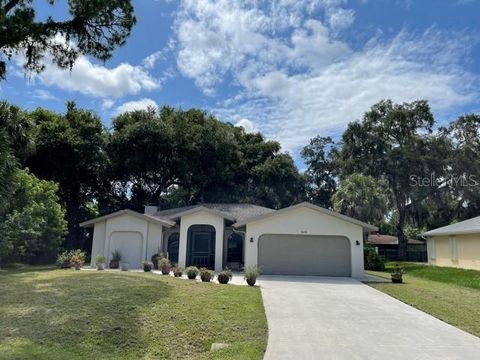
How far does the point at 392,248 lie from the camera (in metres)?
45.6

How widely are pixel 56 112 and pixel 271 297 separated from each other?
2644 cm

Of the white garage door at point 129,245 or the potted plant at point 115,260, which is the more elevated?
the white garage door at point 129,245

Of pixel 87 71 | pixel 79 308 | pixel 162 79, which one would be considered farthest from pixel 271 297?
pixel 162 79

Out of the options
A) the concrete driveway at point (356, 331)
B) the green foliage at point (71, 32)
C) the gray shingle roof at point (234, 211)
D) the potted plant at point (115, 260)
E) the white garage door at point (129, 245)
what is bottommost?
the concrete driveway at point (356, 331)

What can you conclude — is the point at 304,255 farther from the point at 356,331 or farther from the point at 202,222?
the point at 356,331

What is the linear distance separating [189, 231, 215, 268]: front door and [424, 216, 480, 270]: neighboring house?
590 inches

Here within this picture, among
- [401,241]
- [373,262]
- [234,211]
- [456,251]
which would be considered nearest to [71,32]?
Answer: [234,211]

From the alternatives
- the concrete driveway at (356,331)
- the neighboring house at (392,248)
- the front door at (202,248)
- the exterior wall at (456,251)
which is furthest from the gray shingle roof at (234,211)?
the neighboring house at (392,248)

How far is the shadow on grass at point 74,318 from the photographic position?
764cm

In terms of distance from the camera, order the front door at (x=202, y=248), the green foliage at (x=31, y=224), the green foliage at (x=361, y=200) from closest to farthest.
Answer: the green foliage at (x=31, y=224) → the front door at (x=202, y=248) → the green foliage at (x=361, y=200)

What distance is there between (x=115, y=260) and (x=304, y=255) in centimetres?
1017

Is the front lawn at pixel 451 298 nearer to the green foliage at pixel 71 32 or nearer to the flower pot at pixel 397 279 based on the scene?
the flower pot at pixel 397 279

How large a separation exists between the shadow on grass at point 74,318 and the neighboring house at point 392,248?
112 feet

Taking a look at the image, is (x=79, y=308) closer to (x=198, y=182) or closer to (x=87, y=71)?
(x=87, y=71)
